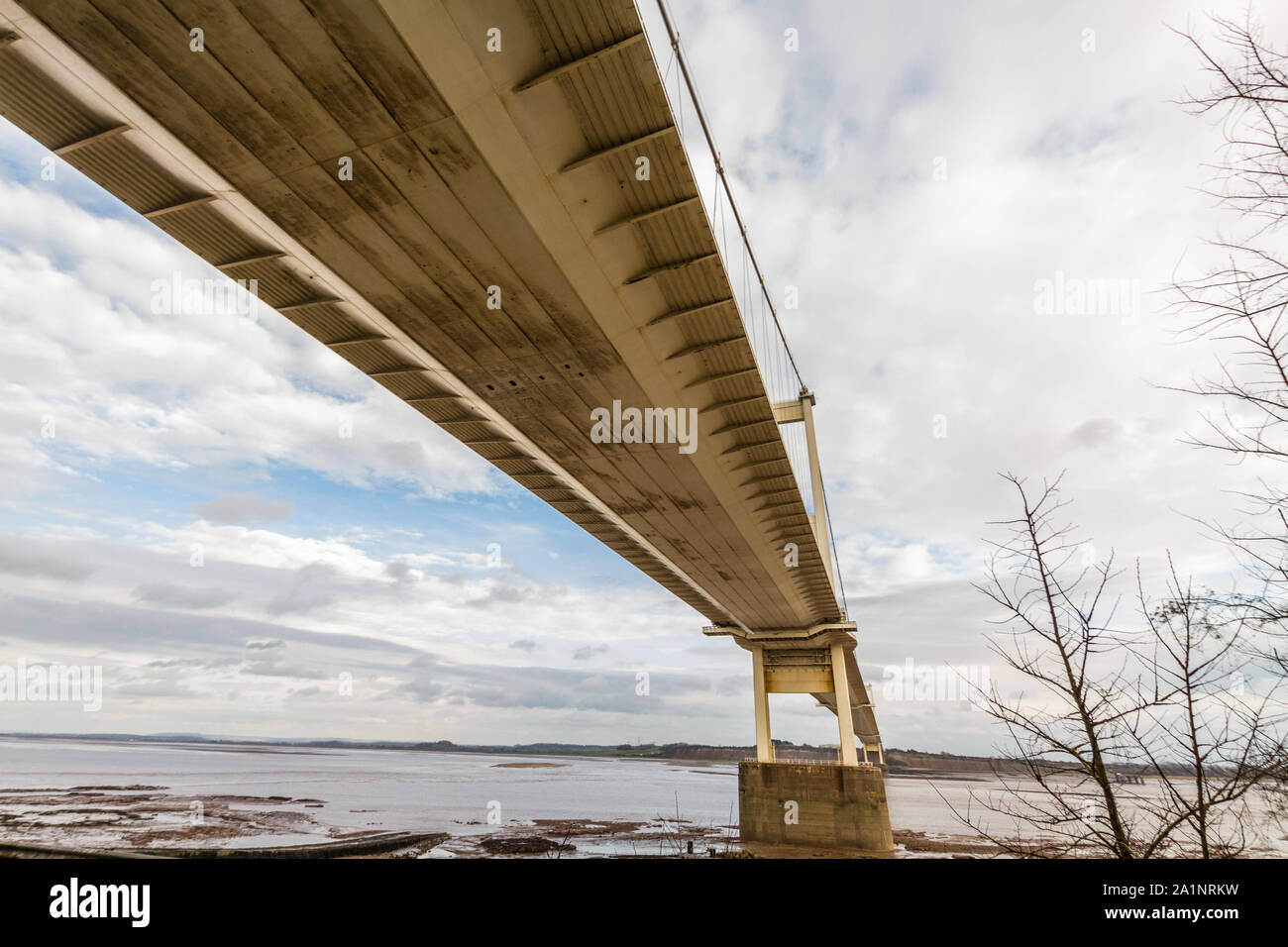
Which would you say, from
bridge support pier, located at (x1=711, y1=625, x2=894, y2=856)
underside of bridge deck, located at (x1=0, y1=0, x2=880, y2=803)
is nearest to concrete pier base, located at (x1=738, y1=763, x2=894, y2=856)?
bridge support pier, located at (x1=711, y1=625, x2=894, y2=856)

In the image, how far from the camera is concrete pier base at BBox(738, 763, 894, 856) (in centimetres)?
2573

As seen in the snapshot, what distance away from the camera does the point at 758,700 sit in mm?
31719

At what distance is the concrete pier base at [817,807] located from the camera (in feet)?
84.4

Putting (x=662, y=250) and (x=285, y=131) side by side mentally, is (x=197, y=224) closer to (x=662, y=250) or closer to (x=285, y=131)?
(x=285, y=131)

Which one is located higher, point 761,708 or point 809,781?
point 761,708

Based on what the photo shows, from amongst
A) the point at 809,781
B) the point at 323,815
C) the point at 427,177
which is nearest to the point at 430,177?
the point at 427,177

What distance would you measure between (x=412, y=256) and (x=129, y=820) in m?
37.5

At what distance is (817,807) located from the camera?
26828 mm

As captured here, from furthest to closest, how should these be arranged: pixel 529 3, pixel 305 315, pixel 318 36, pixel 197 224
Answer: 1. pixel 305 315
2. pixel 197 224
3. pixel 529 3
4. pixel 318 36

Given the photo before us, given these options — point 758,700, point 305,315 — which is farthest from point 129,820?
point 305,315

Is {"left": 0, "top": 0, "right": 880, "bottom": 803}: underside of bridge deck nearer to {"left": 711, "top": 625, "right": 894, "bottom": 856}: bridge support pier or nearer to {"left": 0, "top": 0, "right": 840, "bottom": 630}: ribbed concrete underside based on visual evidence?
{"left": 0, "top": 0, "right": 840, "bottom": 630}: ribbed concrete underside

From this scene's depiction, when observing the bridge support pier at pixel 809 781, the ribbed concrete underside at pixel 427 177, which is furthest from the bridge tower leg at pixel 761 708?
the ribbed concrete underside at pixel 427 177

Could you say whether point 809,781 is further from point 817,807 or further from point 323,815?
point 323,815
